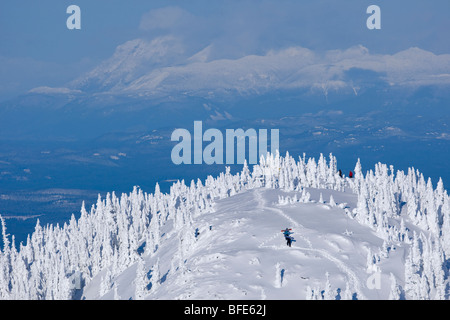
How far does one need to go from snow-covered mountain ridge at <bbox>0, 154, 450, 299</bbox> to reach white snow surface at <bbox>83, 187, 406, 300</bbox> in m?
0.18

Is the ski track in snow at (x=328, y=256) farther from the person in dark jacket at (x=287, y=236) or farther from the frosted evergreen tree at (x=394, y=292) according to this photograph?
the frosted evergreen tree at (x=394, y=292)

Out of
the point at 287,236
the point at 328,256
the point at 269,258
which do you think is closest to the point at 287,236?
the point at 287,236

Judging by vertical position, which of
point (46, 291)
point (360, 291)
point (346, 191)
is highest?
point (346, 191)

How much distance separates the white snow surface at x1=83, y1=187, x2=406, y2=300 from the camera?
70938 mm

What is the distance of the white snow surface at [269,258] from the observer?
2793 inches

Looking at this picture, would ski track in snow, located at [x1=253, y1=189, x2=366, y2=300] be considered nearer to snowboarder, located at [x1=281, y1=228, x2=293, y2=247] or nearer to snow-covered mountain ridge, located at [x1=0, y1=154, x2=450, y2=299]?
snow-covered mountain ridge, located at [x1=0, y1=154, x2=450, y2=299]

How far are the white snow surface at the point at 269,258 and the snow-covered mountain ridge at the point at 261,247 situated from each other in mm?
179

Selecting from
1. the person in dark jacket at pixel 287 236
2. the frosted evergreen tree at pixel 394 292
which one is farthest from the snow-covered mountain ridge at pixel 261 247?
the person in dark jacket at pixel 287 236

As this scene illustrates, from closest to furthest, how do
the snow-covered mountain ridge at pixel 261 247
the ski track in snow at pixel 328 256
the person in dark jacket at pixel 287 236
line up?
1. the ski track in snow at pixel 328 256
2. the snow-covered mountain ridge at pixel 261 247
3. the person in dark jacket at pixel 287 236

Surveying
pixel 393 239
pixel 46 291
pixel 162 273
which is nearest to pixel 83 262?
pixel 46 291

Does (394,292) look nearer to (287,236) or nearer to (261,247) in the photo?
(287,236)
